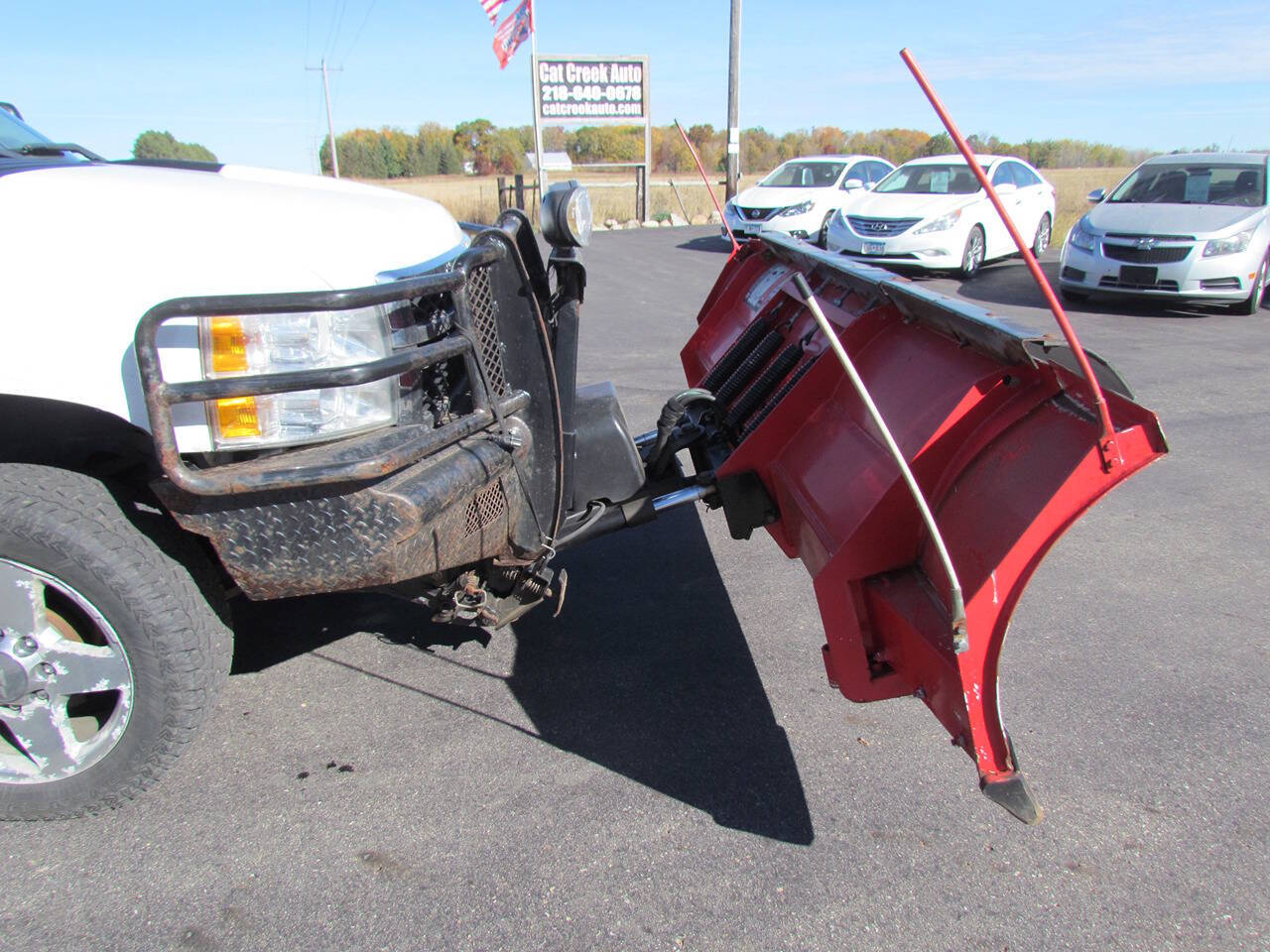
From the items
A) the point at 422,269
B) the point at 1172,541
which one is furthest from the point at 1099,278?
the point at 422,269

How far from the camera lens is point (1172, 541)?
14.4ft

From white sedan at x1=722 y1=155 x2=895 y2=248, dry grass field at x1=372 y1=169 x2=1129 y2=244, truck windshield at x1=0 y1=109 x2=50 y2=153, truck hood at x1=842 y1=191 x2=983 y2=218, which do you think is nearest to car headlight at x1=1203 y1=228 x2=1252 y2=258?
truck hood at x1=842 y1=191 x2=983 y2=218

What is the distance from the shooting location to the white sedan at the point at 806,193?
52.5 feet

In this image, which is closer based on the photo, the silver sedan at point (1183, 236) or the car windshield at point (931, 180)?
the silver sedan at point (1183, 236)

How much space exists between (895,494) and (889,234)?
1113cm

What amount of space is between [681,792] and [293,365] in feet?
5.33

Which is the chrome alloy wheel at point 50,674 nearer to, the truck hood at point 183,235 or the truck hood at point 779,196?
the truck hood at point 183,235

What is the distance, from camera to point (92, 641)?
239cm

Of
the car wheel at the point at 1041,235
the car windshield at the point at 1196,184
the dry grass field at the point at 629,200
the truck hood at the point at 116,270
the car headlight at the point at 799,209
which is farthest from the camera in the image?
the dry grass field at the point at 629,200

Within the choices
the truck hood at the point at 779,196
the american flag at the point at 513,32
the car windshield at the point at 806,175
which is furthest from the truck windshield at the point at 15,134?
the american flag at the point at 513,32

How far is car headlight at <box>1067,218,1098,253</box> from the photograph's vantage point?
1054 centimetres

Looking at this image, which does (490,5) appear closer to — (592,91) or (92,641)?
(592,91)

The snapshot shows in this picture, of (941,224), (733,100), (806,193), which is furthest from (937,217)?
(733,100)

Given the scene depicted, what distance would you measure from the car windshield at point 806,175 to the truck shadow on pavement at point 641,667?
47.4 ft
